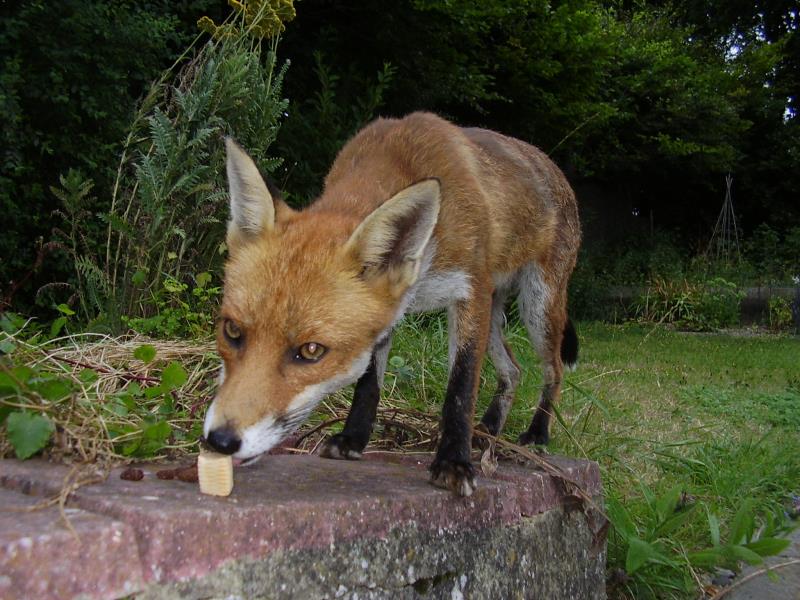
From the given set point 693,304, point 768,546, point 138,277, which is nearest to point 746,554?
point 768,546

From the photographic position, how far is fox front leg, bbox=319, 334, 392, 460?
105 inches

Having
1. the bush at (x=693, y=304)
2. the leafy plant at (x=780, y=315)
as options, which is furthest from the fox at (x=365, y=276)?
the leafy plant at (x=780, y=315)

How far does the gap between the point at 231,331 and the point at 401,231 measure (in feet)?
1.96

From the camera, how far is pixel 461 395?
2.60m

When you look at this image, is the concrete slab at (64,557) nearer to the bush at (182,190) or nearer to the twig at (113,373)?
the twig at (113,373)

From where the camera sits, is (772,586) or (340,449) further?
(772,586)

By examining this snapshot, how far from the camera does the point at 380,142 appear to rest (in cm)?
311

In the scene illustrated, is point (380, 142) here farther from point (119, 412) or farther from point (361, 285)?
point (119, 412)

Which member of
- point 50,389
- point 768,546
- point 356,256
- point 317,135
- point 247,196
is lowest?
point 768,546

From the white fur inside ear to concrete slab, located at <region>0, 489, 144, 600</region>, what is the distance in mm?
1067

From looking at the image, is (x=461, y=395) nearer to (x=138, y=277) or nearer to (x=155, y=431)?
(x=155, y=431)

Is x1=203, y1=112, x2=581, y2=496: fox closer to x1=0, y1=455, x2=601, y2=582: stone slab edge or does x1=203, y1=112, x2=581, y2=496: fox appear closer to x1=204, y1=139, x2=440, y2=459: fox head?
x1=204, y1=139, x2=440, y2=459: fox head

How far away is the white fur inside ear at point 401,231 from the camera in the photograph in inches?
87.0

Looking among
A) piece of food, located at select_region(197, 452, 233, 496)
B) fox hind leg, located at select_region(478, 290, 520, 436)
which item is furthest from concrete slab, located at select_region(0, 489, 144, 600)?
fox hind leg, located at select_region(478, 290, 520, 436)
